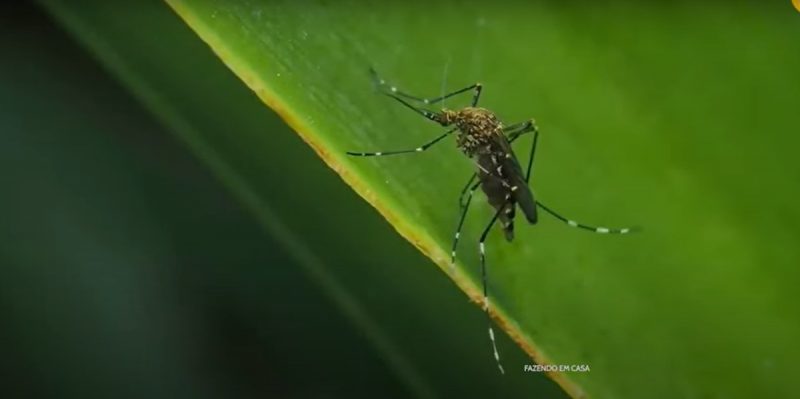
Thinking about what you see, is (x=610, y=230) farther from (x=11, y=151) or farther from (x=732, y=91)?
(x=11, y=151)

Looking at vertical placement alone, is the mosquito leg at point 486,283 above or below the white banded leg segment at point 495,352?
above

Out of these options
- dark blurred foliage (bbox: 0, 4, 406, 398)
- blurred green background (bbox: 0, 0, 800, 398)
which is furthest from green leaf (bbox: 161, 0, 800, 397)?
dark blurred foliage (bbox: 0, 4, 406, 398)

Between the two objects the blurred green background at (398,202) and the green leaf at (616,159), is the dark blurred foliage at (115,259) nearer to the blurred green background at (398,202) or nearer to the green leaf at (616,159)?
the blurred green background at (398,202)

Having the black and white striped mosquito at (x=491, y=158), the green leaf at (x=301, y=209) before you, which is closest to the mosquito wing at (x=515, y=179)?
the black and white striped mosquito at (x=491, y=158)

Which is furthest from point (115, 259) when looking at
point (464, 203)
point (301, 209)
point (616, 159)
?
point (616, 159)

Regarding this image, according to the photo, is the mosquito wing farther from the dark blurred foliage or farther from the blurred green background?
the dark blurred foliage

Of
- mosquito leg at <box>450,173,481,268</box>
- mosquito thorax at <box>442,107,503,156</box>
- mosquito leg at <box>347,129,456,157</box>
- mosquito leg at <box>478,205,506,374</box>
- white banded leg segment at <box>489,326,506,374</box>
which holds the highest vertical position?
mosquito leg at <box>347,129,456,157</box>
